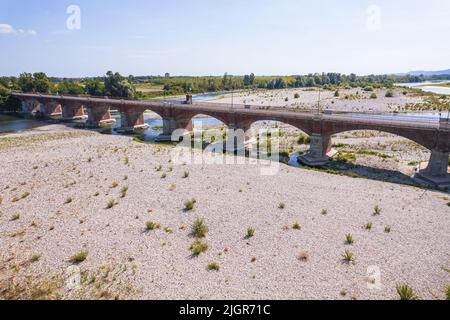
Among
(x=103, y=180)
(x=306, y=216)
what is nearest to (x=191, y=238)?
(x=306, y=216)

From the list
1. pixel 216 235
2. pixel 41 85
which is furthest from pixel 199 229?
pixel 41 85

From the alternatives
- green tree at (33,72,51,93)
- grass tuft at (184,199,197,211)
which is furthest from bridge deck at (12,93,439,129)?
green tree at (33,72,51,93)

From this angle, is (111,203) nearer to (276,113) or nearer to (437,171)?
(276,113)

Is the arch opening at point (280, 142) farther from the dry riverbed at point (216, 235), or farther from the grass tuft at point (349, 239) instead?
the grass tuft at point (349, 239)

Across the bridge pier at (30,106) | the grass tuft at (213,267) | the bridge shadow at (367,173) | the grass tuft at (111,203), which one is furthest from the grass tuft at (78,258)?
the bridge pier at (30,106)

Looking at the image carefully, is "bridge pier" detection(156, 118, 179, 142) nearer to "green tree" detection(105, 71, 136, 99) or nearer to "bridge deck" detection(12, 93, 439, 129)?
"bridge deck" detection(12, 93, 439, 129)

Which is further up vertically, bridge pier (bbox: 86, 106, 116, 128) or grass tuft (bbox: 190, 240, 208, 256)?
bridge pier (bbox: 86, 106, 116, 128)
